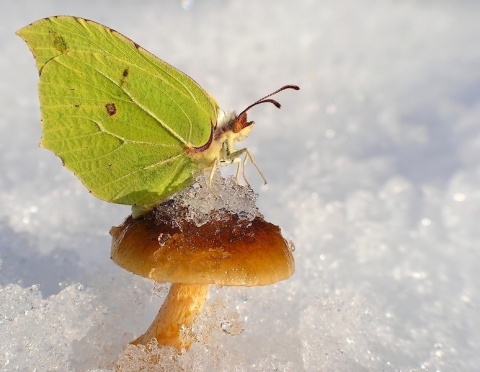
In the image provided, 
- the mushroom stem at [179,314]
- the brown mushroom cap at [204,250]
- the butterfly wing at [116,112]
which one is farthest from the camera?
the mushroom stem at [179,314]

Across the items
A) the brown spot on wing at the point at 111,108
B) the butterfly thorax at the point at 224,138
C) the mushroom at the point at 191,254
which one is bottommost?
the mushroom at the point at 191,254

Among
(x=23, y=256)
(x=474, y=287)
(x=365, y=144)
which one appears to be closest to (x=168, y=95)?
(x=23, y=256)

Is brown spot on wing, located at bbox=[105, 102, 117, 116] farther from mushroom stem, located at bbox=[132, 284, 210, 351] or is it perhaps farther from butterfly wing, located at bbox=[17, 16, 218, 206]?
mushroom stem, located at bbox=[132, 284, 210, 351]

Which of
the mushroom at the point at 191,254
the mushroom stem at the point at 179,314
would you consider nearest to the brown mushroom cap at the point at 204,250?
the mushroom at the point at 191,254

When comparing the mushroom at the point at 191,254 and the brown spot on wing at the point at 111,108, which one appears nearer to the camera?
the mushroom at the point at 191,254

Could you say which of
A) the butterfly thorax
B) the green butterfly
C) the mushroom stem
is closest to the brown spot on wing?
the green butterfly

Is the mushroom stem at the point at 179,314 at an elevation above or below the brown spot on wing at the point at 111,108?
below

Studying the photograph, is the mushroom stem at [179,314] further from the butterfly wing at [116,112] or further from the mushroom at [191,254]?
the butterfly wing at [116,112]
